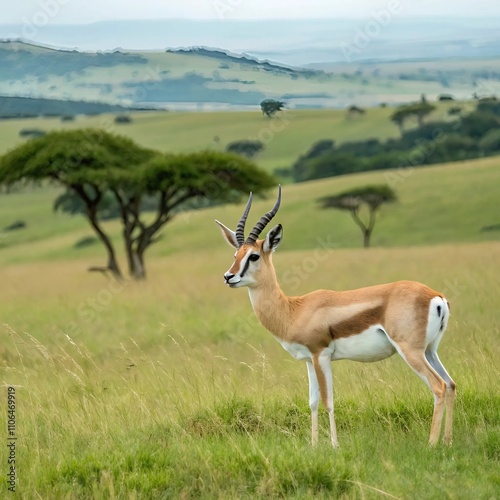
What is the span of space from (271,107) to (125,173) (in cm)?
1877

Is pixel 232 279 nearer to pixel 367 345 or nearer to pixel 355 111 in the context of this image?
pixel 367 345

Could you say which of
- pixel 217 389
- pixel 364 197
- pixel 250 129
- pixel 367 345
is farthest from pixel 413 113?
pixel 367 345

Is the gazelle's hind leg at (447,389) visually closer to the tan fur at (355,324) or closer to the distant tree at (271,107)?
the tan fur at (355,324)

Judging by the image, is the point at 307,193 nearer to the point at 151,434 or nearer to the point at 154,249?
the point at 154,249

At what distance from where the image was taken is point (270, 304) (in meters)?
7.46

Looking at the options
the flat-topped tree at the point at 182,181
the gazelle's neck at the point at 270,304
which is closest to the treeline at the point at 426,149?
the flat-topped tree at the point at 182,181

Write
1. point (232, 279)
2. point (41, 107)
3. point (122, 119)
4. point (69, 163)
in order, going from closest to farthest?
1. point (232, 279)
2. point (41, 107)
3. point (69, 163)
4. point (122, 119)

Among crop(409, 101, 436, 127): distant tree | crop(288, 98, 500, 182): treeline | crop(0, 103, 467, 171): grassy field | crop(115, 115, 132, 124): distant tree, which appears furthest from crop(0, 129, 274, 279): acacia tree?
crop(115, 115, 132, 124): distant tree

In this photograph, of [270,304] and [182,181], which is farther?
[182,181]

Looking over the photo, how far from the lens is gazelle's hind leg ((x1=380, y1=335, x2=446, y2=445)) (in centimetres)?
689

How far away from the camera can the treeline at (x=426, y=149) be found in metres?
74.9

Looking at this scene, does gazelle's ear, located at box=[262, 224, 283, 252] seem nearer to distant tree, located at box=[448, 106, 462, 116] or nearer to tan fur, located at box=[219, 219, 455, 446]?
tan fur, located at box=[219, 219, 455, 446]

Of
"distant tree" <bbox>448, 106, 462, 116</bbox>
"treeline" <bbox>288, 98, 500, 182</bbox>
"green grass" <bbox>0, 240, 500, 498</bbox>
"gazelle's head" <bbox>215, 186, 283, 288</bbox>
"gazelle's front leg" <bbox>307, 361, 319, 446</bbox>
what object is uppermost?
"gazelle's head" <bbox>215, 186, 283, 288</bbox>

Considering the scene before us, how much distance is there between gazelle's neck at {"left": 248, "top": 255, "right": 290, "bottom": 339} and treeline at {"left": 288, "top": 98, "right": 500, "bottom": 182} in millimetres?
65846
